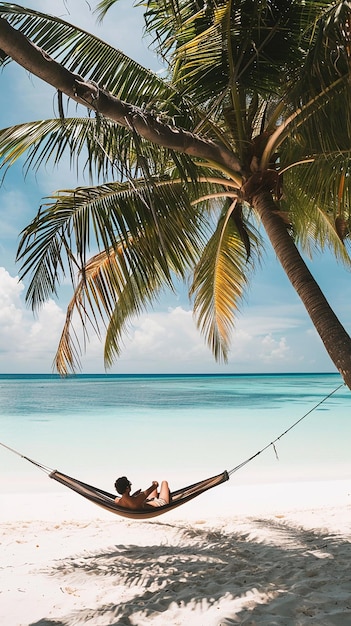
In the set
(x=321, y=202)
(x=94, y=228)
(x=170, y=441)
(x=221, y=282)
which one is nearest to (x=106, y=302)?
(x=94, y=228)

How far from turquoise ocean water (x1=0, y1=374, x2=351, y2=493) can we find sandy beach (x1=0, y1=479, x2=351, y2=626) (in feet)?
7.91

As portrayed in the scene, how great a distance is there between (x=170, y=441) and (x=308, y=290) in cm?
833

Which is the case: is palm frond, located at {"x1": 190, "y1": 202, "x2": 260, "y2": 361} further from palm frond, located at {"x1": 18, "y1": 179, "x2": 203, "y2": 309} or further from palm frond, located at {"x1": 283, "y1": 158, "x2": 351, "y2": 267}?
palm frond, located at {"x1": 18, "y1": 179, "x2": 203, "y2": 309}

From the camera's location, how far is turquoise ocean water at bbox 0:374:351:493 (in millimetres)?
7203

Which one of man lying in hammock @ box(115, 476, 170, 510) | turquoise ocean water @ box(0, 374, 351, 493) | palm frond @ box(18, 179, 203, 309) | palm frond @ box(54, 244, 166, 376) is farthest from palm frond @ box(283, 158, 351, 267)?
turquoise ocean water @ box(0, 374, 351, 493)

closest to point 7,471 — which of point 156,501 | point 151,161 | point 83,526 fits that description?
point 83,526

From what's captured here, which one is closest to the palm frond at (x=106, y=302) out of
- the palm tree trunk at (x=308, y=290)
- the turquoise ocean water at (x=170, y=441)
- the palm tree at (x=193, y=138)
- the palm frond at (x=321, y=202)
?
the palm tree at (x=193, y=138)

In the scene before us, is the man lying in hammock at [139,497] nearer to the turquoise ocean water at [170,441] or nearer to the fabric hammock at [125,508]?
the fabric hammock at [125,508]

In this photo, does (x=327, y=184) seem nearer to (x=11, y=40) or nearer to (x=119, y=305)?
(x=11, y=40)

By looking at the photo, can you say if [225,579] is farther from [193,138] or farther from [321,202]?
[321,202]

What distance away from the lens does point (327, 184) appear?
2.61 m

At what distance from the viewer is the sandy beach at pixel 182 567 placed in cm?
204

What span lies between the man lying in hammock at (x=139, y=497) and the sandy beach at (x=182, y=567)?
0.22 m

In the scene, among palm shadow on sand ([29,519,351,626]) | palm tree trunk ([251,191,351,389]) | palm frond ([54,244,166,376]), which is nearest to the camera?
palm shadow on sand ([29,519,351,626])
